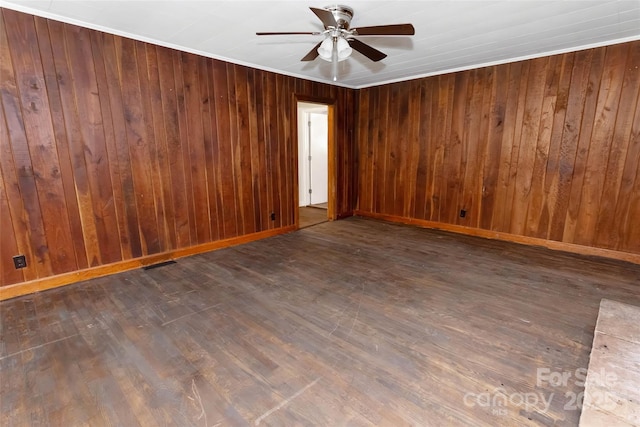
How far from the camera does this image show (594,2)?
93.4 inches

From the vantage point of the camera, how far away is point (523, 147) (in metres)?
4.02

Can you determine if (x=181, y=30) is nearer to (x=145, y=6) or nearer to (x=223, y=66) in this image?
(x=145, y=6)

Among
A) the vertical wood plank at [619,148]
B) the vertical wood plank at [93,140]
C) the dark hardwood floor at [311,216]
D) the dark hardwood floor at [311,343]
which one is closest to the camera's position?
the dark hardwood floor at [311,343]

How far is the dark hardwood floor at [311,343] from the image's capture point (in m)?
1.53

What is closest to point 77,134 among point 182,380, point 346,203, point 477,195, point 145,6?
point 145,6

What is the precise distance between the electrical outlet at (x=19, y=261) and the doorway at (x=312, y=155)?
4350mm

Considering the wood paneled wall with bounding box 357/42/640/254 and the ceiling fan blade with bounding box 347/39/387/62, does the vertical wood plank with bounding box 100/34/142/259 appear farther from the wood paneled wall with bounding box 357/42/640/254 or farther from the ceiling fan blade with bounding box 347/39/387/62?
the wood paneled wall with bounding box 357/42/640/254

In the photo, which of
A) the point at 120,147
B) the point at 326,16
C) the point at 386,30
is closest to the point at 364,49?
the point at 386,30

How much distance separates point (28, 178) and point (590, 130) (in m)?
5.78

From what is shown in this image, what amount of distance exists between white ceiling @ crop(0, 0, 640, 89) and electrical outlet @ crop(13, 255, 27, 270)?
2.05 meters

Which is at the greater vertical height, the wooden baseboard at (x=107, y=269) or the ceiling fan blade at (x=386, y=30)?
the ceiling fan blade at (x=386, y=30)

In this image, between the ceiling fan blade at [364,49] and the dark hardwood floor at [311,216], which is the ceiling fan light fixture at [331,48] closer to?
the ceiling fan blade at [364,49]

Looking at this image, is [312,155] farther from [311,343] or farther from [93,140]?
[311,343]

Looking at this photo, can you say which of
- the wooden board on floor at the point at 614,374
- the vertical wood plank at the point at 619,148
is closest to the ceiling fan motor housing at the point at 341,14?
the wooden board on floor at the point at 614,374
